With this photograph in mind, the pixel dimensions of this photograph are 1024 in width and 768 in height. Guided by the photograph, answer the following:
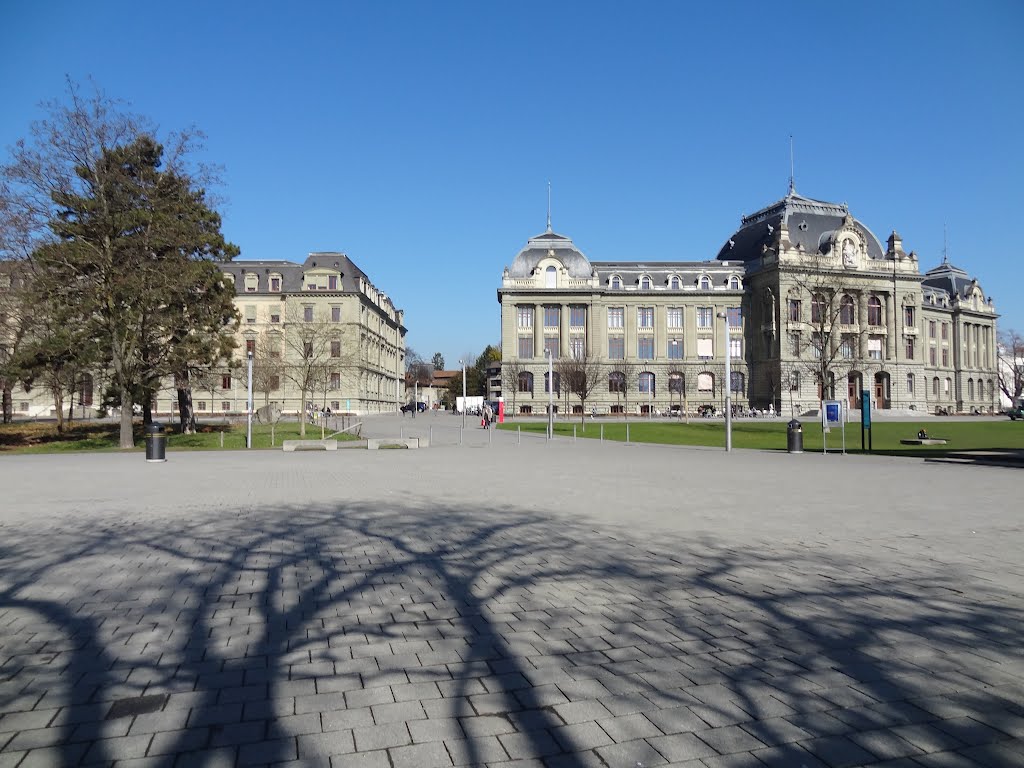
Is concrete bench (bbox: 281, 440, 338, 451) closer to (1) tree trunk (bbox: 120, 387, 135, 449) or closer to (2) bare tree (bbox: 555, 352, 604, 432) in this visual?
(1) tree trunk (bbox: 120, 387, 135, 449)

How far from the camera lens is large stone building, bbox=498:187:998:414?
269 feet

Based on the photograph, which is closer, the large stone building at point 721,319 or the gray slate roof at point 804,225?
the large stone building at point 721,319

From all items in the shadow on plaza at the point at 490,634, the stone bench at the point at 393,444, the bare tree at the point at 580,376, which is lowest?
the shadow on plaza at the point at 490,634

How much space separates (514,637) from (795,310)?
8554cm

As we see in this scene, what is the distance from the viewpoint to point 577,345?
276 feet

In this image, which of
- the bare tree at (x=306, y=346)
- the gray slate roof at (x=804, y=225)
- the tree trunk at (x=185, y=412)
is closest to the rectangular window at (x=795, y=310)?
the gray slate roof at (x=804, y=225)

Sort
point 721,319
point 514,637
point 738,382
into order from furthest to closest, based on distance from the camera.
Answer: point 738,382 → point 721,319 → point 514,637

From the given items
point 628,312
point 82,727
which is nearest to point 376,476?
point 82,727

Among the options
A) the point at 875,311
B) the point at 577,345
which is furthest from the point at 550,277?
the point at 875,311

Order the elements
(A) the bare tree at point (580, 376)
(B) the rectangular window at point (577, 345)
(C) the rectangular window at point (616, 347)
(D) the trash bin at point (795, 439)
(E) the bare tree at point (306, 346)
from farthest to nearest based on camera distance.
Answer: (C) the rectangular window at point (616, 347)
(B) the rectangular window at point (577, 345)
(A) the bare tree at point (580, 376)
(E) the bare tree at point (306, 346)
(D) the trash bin at point (795, 439)

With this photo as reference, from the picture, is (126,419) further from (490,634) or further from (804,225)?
(804,225)

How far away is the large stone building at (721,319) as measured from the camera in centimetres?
8206

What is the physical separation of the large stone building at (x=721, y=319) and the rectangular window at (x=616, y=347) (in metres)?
0.13

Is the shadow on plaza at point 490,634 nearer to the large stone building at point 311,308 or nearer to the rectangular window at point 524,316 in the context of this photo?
the large stone building at point 311,308
